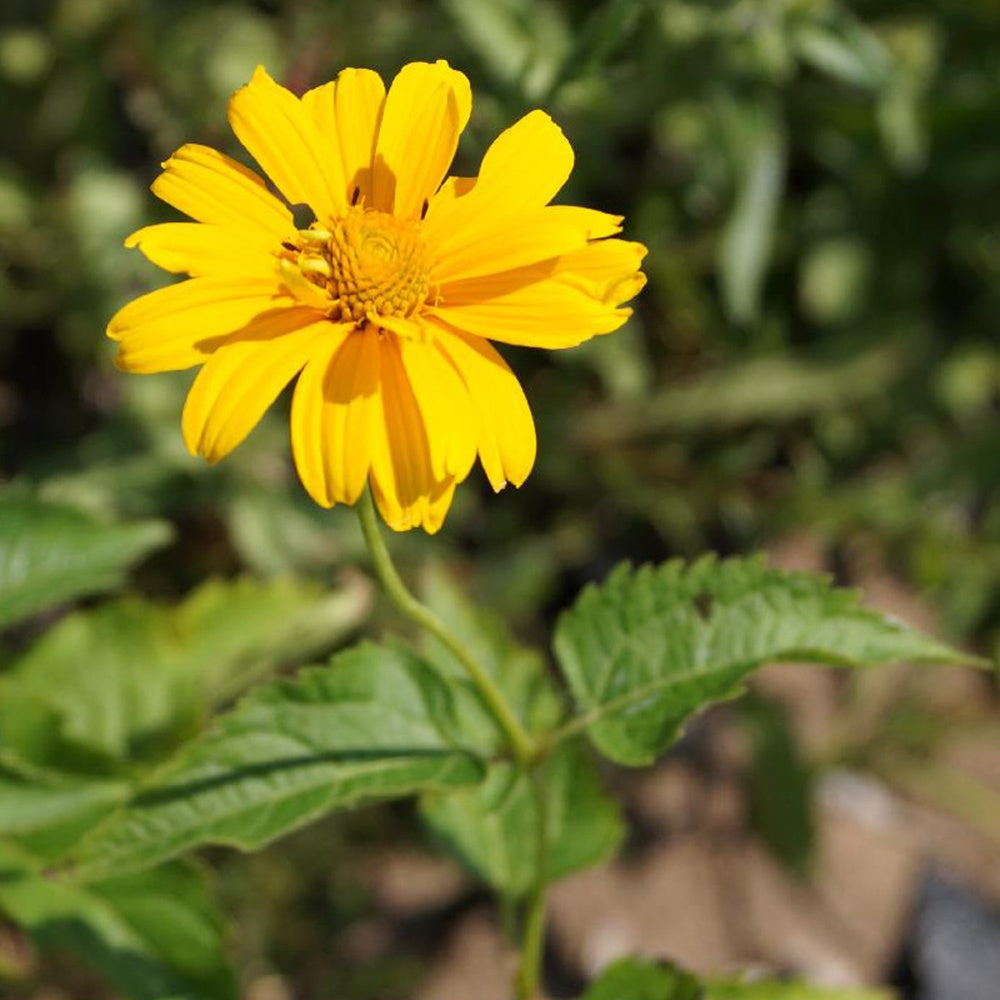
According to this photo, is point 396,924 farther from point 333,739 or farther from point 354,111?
point 354,111

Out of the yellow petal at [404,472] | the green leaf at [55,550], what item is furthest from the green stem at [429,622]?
the green leaf at [55,550]

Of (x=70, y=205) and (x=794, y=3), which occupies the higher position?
(x=70, y=205)

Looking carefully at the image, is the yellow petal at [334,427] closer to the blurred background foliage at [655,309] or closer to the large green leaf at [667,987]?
the large green leaf at [667,987]

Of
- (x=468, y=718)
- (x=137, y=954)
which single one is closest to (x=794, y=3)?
(x=468, y=718)

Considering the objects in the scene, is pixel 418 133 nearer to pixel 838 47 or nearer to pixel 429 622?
pixel 429 622

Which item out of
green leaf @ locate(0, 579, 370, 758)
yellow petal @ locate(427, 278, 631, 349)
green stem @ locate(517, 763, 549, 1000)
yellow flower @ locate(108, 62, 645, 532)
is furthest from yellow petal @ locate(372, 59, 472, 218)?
green leaf @ locate(0, 579, 370, 758)

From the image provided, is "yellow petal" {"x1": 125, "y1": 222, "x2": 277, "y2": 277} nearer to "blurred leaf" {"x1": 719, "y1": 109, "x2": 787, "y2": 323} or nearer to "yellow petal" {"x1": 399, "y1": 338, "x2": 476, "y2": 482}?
"yellow petal" {"x1": 399, "y1": 338, "x2": 476, "y2": 482}
